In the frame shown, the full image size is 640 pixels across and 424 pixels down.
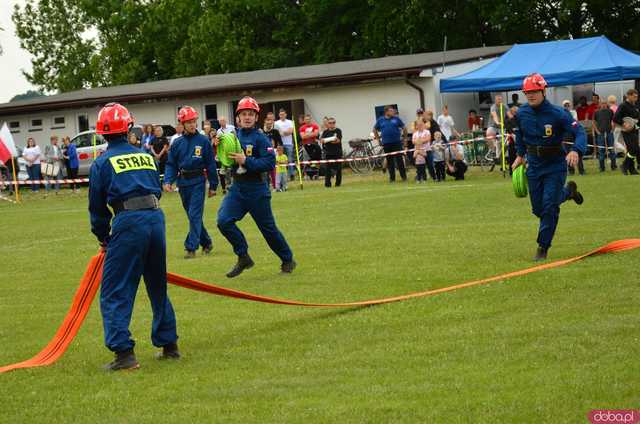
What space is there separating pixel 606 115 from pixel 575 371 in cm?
2237

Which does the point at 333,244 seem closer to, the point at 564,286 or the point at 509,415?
the point at 564,286

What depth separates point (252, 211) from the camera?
13.5 metres

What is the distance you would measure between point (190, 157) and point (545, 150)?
529 centimetres

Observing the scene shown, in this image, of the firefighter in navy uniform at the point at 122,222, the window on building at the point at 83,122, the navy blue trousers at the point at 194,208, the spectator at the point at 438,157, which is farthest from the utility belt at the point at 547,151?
the window on building at the point at 83,122

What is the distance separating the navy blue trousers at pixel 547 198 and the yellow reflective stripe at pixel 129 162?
5669 mm

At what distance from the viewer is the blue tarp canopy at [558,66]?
3072cm

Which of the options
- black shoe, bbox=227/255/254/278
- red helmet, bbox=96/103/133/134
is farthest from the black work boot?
black shoe, bbox=227/255/254/278

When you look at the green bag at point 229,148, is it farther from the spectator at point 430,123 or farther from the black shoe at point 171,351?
the spectator at point 430,123

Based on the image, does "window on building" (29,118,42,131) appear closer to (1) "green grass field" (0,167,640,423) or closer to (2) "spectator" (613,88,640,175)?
(2) "spectator" (613,88,640,175)

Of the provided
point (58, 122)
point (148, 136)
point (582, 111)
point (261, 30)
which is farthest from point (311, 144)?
point (261, 30)

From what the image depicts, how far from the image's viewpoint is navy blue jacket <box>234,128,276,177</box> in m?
13.4

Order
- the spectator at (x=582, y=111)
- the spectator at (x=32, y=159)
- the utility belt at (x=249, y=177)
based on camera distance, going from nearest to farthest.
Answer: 1. the utility belt at (x=249, y=177)
2. the spectator at (x=582, y=111)
3. the spectator at (x=32, y=159)

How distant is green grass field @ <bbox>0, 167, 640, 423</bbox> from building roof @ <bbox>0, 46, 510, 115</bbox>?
22024 millimetres

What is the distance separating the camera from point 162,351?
9367 mm
